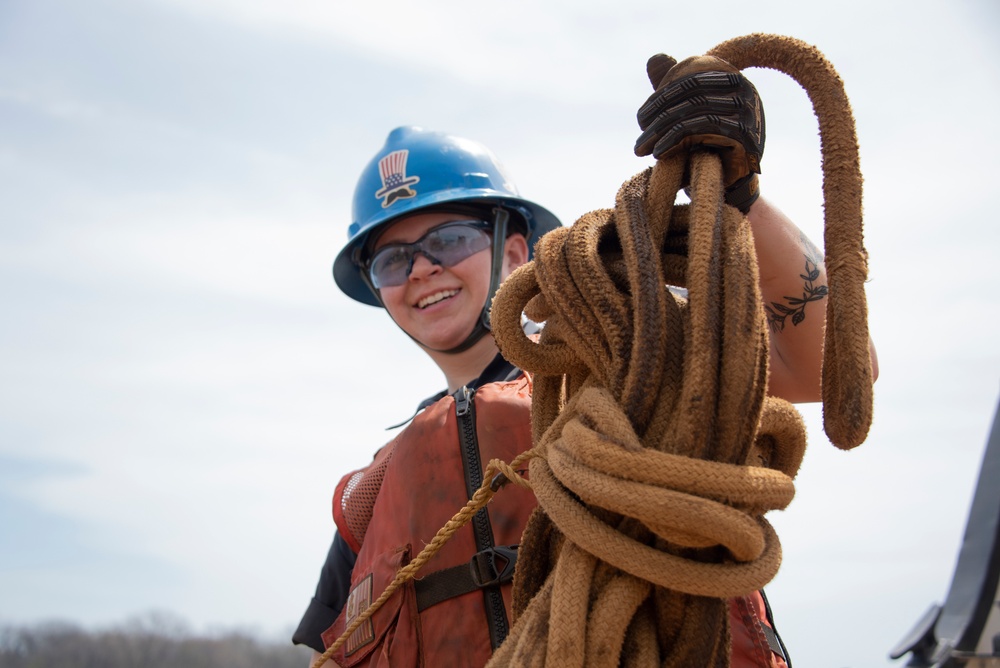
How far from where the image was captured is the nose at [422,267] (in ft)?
11.2

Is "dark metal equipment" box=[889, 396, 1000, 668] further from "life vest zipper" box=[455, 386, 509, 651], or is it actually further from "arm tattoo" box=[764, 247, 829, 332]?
"life vest zipper" box=[455, 386, 509, 651]

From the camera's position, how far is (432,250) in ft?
11.4

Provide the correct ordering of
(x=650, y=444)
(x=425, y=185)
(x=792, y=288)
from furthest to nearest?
(x=425, y=185) < (x=792, y=288) < (x=650, y=444)

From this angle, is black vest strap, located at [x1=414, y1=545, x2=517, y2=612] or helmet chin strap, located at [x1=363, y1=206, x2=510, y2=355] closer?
black vest strap, located at [x1=414, y1=545, x2=517, y2=612]

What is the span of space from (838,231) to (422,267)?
1828 millimetres

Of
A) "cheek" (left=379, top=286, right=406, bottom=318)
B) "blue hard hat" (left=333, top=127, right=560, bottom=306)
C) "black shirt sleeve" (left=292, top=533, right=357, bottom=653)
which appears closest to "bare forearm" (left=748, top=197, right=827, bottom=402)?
"cheek" (left=379, top=286, right=406, bottom=318)

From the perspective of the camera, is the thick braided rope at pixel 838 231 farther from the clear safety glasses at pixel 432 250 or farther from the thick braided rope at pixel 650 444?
the clear safety glasses at pixel 432 250

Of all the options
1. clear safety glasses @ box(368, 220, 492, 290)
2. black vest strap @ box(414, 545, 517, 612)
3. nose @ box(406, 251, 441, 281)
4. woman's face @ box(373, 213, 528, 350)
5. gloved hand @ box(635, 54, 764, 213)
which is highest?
clear safety glasses @ box(368, 220, 492, 290)

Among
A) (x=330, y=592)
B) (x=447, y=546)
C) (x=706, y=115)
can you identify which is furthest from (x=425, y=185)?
(x=706, y=115)

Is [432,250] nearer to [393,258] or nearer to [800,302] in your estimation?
[393,258]

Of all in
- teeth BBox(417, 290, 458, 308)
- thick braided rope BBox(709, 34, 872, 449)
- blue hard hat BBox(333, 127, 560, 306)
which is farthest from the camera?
blue hard hat BBox(333, 127, 560, 306)

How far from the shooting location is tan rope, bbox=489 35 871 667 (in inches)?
58.1

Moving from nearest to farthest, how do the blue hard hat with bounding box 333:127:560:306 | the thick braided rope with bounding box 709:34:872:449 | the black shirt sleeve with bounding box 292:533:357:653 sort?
1. the thick braided rope with bounding box 709:34:872:449
2. the black shirt sleeve with bounding box 292:533:357:653
3. the blue hard hat with bounding box 333:127:560:306

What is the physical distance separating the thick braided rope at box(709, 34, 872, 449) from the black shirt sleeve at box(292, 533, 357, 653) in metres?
2.12
